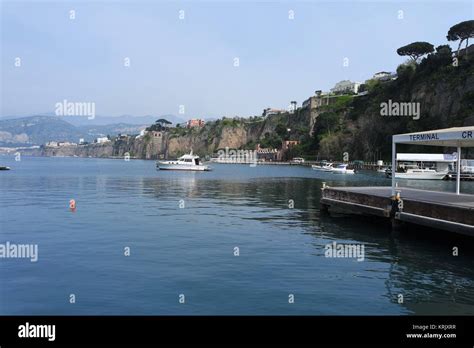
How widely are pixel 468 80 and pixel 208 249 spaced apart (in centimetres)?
13721

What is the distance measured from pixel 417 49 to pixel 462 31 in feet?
87.3

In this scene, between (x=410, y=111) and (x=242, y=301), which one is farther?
(x=410, y=111)

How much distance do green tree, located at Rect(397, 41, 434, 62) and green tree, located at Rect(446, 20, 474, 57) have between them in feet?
56.0

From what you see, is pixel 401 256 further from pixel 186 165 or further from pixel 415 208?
pixel 186 165

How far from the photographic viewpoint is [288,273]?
19406 millimetres

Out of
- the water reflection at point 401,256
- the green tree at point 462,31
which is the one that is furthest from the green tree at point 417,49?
the water reflection at point 401,256

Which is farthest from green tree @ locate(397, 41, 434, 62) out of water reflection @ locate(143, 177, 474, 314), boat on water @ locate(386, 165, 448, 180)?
water reflection @ locate(143, 177, 474, 314)

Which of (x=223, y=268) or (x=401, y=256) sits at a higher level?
(x=223, y=268)

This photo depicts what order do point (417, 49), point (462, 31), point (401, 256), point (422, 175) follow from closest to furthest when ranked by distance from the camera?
point (401, 256), point (422, 175), point (462, 31), point (417, 49)

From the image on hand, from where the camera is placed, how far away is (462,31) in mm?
165500

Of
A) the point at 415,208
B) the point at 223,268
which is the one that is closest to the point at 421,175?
the point at 415,208

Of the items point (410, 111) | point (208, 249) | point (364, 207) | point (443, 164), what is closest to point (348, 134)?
point (410, 111)
